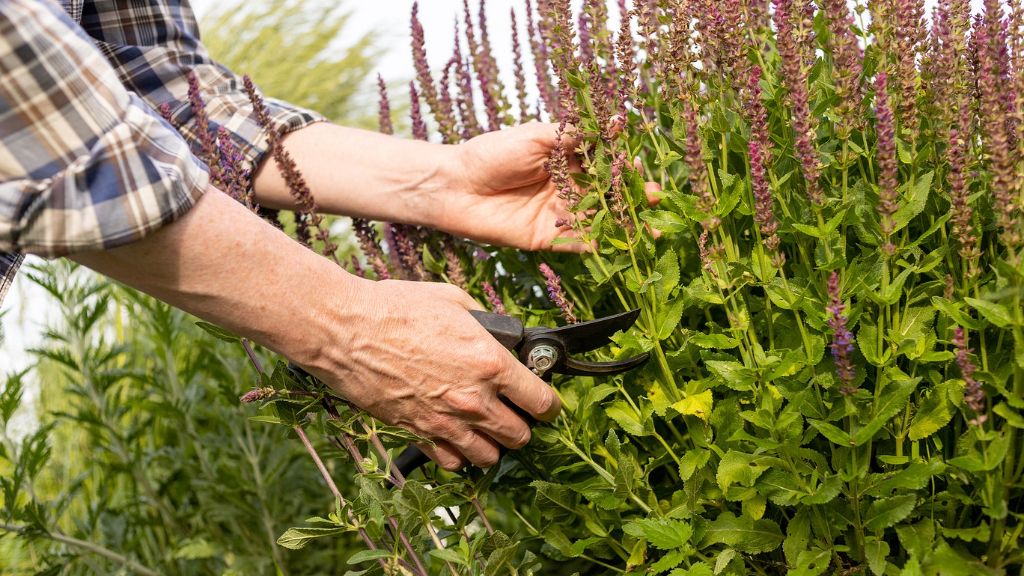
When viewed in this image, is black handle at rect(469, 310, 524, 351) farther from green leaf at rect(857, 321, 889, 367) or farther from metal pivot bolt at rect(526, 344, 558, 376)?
green leaf at rect(857, 321, 889, 367)

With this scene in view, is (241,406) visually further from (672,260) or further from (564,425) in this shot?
(672,260)

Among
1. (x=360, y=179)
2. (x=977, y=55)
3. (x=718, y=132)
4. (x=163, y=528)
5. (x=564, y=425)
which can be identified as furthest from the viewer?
(x=163, y=528)

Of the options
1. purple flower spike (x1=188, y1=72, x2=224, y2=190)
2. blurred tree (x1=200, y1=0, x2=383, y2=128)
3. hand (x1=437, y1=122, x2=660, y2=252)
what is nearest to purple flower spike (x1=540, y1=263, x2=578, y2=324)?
hand (x1=437, y1=122, x2=660, y2=252)

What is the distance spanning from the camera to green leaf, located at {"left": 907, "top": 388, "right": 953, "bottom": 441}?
144cm

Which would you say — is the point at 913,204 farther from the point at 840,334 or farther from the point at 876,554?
the point at 876,554

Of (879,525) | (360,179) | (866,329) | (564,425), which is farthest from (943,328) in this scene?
(360,179)

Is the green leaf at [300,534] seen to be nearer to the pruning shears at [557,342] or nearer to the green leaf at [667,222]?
the pruning shears at [557,342]

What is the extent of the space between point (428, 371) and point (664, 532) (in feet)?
1.60

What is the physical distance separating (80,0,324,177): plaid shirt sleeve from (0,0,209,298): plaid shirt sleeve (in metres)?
1.06

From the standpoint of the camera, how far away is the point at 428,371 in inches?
63.4

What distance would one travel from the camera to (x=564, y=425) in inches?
70.7

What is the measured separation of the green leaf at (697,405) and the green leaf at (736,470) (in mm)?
96

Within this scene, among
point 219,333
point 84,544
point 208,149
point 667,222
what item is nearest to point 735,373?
point 667,222

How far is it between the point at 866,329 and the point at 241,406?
2.23 m
